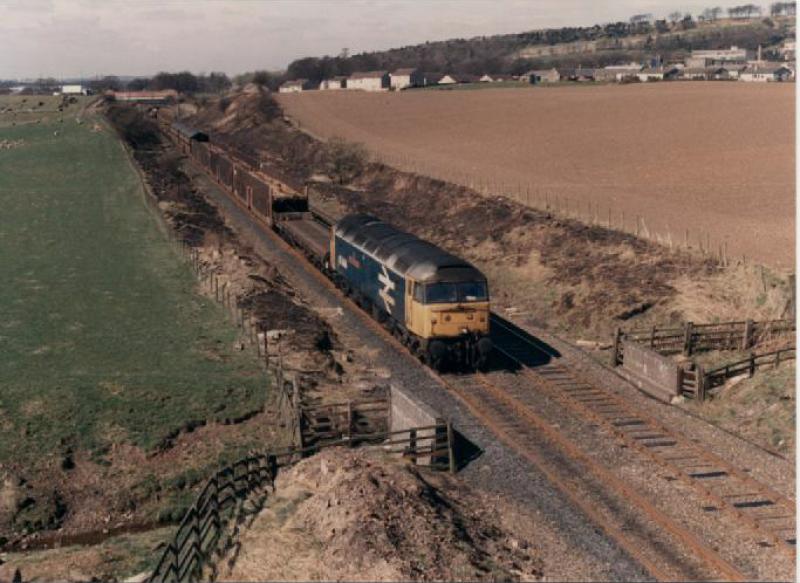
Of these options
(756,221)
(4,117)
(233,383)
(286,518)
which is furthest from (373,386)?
(4,117)

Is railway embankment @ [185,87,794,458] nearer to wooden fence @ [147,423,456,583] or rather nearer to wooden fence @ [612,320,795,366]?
wooden fence @ [612,320,795,366]

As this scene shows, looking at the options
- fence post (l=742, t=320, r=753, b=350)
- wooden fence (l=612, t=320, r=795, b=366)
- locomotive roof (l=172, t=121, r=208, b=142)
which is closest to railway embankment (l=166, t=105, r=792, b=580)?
wooden fence (l=612, t=320, r=795, b=366)

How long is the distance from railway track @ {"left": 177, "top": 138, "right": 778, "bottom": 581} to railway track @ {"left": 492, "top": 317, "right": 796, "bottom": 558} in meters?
0.10

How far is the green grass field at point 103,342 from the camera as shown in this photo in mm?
24969

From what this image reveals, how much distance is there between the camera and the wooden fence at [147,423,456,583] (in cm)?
1798

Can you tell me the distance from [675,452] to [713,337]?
9515 millimetres

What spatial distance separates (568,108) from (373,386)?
97393mm

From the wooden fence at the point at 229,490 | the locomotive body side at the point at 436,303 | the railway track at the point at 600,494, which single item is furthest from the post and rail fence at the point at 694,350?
the wooden fence at the point at 229,490

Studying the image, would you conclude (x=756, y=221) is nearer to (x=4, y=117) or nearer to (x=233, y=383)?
(x=233, y=383)

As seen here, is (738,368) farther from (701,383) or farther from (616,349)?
(616,349)

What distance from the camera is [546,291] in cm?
4125

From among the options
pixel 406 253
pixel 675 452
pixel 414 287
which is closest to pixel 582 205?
pixel 406 253

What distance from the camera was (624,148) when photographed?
266 feet

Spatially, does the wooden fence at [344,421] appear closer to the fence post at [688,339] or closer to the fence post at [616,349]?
the fence post at [616,349]
